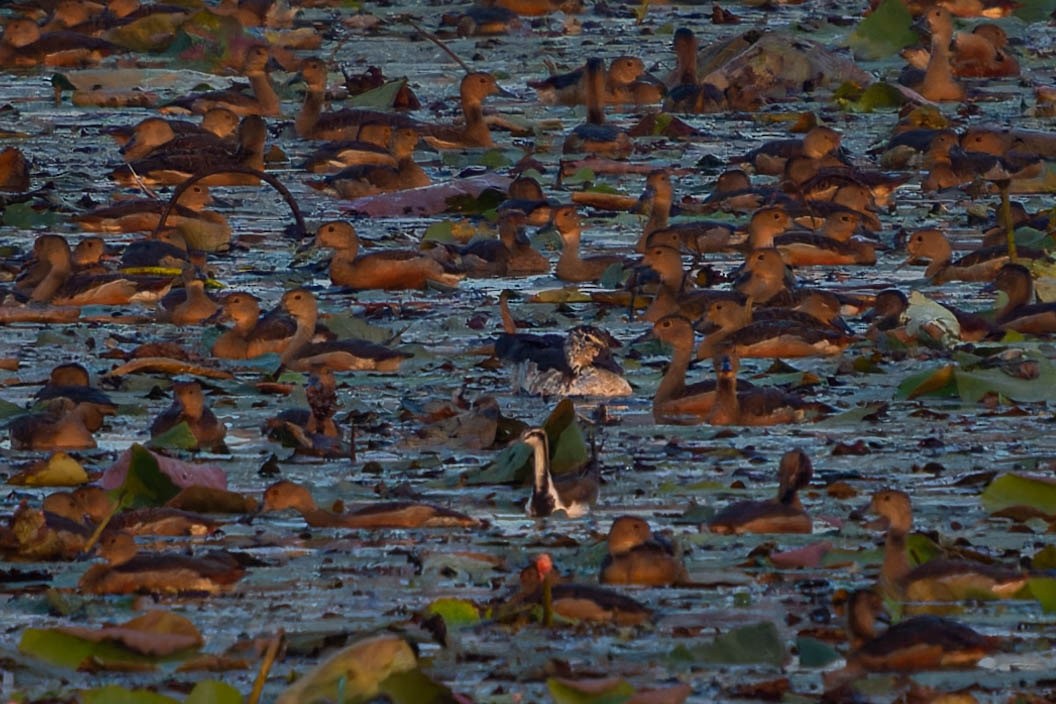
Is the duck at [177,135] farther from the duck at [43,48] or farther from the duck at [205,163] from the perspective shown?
the duck at [43,48]

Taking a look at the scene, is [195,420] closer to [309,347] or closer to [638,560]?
[309,347]

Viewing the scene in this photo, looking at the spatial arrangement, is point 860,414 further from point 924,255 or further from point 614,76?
point 614,76

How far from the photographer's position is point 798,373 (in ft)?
36.9

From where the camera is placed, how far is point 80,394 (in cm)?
1035

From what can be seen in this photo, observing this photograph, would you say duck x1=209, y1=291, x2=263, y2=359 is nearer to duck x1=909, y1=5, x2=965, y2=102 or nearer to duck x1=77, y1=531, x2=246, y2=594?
duck x1=77, y1=531, x2=246, y2=594

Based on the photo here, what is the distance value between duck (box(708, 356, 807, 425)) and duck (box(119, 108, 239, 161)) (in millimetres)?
8313

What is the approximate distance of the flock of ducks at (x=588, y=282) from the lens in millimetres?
7828

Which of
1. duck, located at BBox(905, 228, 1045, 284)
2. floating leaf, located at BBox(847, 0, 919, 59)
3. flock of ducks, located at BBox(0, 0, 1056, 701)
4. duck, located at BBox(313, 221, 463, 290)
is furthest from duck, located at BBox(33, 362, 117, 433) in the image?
floating leaf, located at BBox(847, 0, 919, 59)

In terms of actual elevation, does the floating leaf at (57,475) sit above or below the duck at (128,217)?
above

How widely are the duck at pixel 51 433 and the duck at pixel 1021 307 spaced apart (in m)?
4.40

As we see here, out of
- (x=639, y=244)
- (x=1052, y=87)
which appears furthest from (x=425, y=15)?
(x=639, y=244)

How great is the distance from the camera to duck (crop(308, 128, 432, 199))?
660 inches

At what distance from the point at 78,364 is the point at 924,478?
376cm

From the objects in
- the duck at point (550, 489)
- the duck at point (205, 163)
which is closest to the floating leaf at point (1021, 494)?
the duck at point (550, 489)
